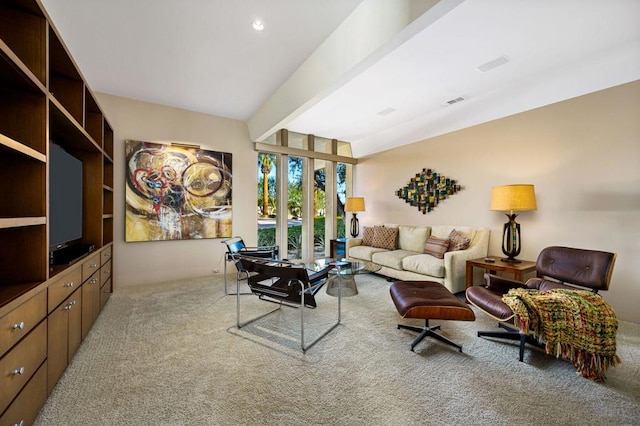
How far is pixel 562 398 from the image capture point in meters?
1.66

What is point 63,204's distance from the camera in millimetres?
2199

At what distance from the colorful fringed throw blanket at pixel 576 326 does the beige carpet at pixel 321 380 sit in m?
0.16

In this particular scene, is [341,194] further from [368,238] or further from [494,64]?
[494,64]

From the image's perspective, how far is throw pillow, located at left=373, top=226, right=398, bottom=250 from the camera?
15.8ft

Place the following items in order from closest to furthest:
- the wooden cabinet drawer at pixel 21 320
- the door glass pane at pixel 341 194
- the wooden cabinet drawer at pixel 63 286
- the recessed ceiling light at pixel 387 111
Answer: the wooden cabinet drawer at pixel 21 320 → the wooden cabinet drawer at pixel 63 286 → the recessed ceiling light at pixel 387 111 → the door glass pane at pixel 341 194

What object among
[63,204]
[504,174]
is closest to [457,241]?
[504,174]

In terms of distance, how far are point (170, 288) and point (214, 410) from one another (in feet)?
9.30

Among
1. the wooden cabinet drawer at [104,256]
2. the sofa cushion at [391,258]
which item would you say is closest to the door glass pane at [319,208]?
the sofa cushion at [391,258]

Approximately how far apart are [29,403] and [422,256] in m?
4.07

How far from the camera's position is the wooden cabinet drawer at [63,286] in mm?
1651

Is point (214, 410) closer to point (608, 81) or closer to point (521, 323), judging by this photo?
point (521, 323)

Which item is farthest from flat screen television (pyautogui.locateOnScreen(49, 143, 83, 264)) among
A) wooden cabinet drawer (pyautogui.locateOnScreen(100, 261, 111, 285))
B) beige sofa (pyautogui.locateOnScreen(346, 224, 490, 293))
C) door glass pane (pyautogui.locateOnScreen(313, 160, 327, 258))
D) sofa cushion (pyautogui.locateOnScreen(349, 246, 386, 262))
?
door glass pane (pyautogui.locateOnScreen(313, 160, 327, 258))

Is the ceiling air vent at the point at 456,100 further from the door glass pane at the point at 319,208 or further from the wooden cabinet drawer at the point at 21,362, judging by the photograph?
the wooden cabinet drawer at the point at 21,362

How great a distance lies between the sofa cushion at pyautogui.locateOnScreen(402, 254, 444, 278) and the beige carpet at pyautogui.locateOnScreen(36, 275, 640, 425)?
3.06ft
